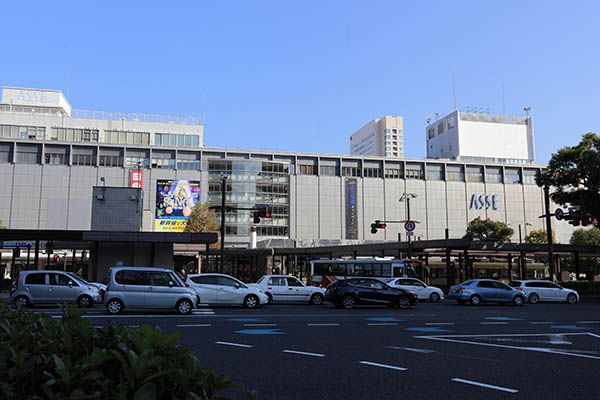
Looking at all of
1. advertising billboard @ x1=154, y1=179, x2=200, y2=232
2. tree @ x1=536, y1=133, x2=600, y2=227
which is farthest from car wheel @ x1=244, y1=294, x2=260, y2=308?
advertising billboard @ x1=154, y1=179, x2=200, y2=232

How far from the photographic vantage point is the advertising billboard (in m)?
79.9

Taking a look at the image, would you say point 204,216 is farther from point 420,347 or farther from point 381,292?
point 420,347

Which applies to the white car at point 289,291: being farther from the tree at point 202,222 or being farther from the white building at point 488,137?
the white building at point 488,137

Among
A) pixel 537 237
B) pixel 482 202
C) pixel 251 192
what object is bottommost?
pixel 537 237

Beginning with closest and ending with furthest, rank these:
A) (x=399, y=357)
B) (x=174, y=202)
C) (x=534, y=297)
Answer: (x=399, y=357) → (x=534, y=297) → (x=174, y=202)

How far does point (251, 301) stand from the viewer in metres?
22.6

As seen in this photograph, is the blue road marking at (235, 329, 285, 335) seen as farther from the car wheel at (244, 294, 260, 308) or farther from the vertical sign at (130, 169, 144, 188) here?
the vertical sign at (130, 169, 144, 188)

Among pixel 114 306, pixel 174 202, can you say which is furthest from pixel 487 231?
pixel 114 306

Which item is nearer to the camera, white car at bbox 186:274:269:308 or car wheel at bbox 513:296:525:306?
white car at bbox 186:274:269:308

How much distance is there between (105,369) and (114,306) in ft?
55.1

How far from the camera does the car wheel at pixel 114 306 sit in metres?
18.5

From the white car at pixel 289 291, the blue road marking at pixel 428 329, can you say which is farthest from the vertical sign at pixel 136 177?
the blue road marking at pixel 428 329

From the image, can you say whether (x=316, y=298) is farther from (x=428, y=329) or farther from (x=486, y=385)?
(x=486, y=385)

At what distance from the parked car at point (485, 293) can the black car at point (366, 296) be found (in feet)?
15.3
